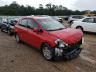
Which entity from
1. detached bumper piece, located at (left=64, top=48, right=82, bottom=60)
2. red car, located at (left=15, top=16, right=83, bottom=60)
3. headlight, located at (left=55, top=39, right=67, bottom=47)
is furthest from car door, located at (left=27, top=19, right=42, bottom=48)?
detached bumper piece, located at (left=64, top=48, right=82, bottom=60)

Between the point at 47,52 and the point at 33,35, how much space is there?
1305mm

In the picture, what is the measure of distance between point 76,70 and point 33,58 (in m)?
2.11

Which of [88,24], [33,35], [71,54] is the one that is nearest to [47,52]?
[71,54]

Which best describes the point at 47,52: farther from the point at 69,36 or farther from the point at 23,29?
the point at 23,29

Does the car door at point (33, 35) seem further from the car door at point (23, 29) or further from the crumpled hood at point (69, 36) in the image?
the crumpled hood at point (69, 36)

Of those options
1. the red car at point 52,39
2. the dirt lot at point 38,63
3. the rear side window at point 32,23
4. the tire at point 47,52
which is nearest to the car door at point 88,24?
the dirt lot at point 38,63

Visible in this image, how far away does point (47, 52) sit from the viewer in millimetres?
6844

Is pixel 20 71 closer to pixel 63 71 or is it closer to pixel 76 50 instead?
pixel 63 71

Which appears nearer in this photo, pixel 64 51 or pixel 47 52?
pixel 64 51

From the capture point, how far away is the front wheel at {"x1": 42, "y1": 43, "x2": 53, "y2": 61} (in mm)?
6615

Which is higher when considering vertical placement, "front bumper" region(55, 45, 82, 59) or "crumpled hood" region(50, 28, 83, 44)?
"crumpled hood" region(50, 28, 83, 44)

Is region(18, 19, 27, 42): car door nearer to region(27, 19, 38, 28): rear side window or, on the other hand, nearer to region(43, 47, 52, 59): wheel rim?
region(27, 19, 38, 28): rear side window

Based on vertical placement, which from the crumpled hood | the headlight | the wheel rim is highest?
the crumpled hood

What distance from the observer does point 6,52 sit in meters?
8.13
